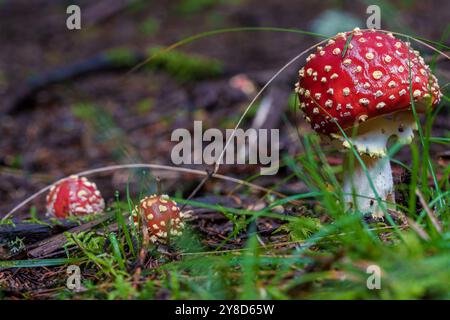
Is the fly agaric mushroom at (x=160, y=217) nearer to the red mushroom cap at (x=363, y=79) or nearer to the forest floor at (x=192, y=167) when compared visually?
the forest floor at (x=192, y=167)

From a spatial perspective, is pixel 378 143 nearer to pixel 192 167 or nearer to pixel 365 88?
pixel 365 88

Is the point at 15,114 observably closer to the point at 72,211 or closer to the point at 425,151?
the point at 72,211

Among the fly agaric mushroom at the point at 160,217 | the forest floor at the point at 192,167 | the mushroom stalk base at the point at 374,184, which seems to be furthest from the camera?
the mushroom stalk base at the point at 374,184

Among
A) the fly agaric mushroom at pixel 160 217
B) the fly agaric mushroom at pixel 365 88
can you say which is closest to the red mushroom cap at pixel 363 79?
the fly agaric mushroom at pixel 365 88

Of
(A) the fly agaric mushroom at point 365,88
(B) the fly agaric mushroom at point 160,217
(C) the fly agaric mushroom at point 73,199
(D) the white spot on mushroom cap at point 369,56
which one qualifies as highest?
(D) the white spot on mushroom cap at point 369,56

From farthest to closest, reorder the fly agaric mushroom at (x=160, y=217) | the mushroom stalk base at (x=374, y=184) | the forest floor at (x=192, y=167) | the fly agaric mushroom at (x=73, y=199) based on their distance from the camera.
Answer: the fly agaric mushroom at (x=73, y=199) → the mushroom stalk base at (x=374, y=184) → the fly agaric mushroom at (x=160, y=217) → the forest floor at (x=192, y=167)

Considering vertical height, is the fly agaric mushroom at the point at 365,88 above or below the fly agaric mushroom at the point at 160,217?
above
